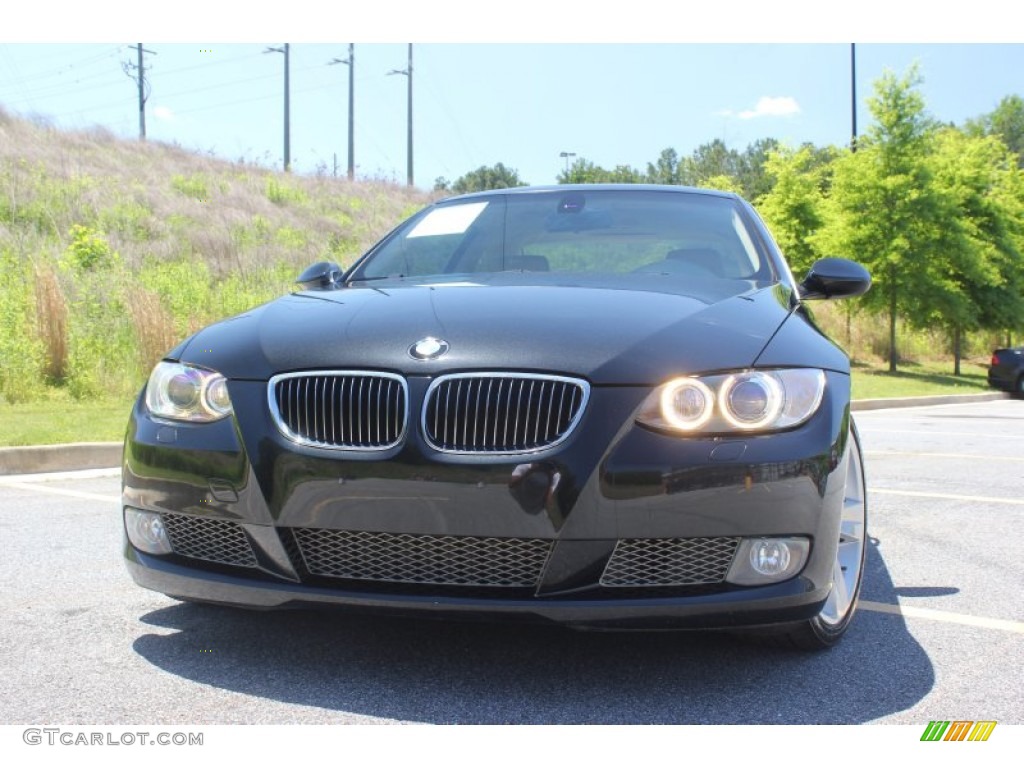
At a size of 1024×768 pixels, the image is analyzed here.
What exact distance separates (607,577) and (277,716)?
894 mm

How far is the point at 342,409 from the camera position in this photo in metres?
2.91

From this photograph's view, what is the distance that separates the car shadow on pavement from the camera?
2814 millimetres

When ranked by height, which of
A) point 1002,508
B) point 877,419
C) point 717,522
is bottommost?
point 877,419

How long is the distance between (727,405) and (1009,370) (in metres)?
24.5

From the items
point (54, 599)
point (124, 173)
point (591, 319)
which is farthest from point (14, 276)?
point (124, 173)

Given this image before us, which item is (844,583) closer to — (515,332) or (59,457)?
(515,332)

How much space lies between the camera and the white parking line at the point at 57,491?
6.52 metres

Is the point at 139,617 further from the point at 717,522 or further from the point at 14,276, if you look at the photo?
the point at 14,276

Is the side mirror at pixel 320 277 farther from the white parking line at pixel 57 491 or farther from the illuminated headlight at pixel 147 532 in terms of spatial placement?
the white parking line at pixel 57 491

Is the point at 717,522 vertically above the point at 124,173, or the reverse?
→ the point at 124,173

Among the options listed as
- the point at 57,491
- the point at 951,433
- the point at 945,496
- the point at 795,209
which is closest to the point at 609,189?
the point at 945,496

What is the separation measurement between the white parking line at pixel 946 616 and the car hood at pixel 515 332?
1257 millimetres

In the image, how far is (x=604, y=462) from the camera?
2.72 m

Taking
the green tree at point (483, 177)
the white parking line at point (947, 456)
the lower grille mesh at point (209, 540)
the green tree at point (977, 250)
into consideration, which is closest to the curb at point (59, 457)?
the lower grille mesh at point (209, 540)
